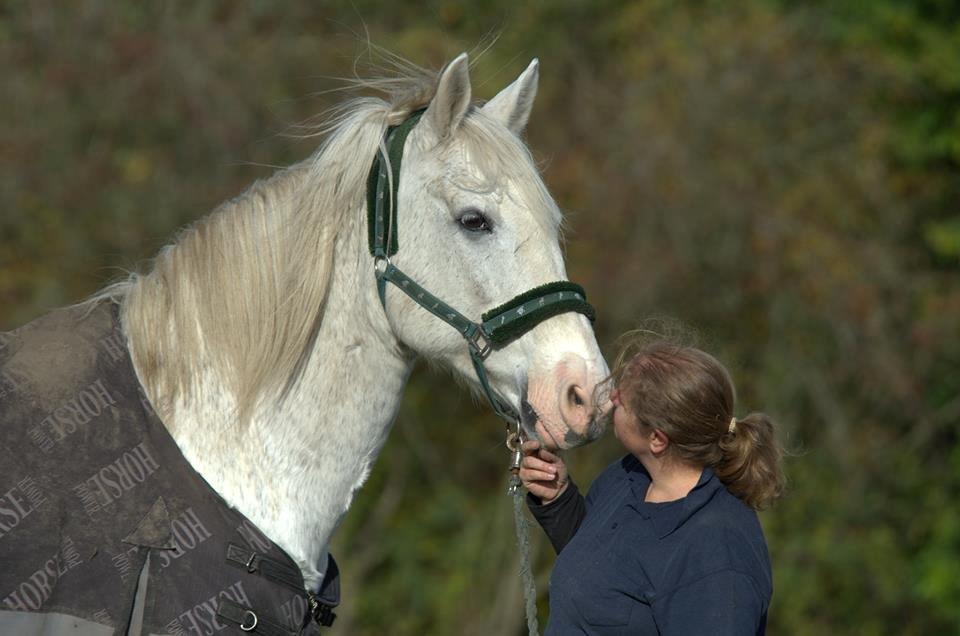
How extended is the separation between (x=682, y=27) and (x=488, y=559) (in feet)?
16.1

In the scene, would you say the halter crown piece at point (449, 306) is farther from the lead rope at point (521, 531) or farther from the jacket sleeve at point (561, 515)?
the jacket sleeve at point (561, 515)

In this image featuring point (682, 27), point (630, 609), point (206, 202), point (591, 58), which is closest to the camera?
point (630, 609)

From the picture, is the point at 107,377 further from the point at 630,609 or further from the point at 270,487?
the point at 630,609

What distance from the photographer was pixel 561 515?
2865 mm

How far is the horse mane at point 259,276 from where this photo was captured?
262 centimetres

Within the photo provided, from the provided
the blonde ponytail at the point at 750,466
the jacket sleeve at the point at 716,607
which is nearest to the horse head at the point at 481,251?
the blonde ponytail at the point at 750,466

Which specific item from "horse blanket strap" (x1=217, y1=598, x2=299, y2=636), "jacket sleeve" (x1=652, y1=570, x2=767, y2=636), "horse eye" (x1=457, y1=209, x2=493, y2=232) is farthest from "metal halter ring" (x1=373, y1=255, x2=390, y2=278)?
"jacket sleeve" (x1=652, y1=570, x2=767, y2=636)

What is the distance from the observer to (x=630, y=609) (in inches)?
94.7

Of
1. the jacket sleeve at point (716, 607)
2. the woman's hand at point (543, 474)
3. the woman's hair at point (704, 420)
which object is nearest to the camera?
the jacket sleeve at point (716, 607)

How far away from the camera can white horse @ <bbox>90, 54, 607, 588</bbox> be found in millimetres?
2598

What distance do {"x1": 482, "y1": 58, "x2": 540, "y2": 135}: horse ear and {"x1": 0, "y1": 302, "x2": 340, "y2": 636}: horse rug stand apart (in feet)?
3.87

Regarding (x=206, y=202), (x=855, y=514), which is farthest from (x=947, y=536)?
(x=206, y=202)

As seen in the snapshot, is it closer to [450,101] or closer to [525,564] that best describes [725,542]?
[525,564]

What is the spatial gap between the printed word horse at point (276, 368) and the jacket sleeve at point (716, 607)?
46cm
